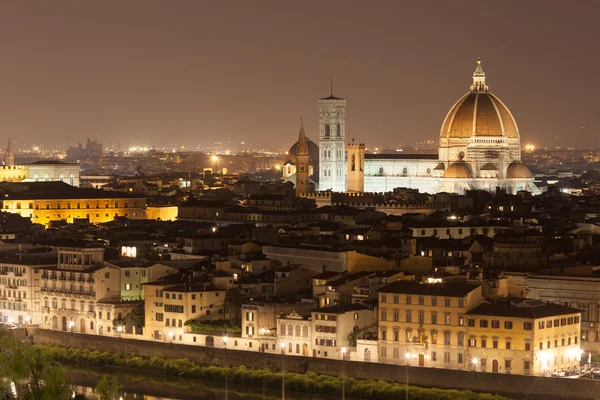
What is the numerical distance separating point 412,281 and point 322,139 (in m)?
54.7

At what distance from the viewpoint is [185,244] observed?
55781 millimetres

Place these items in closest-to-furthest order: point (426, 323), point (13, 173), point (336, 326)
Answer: point (426, 323) → point (336, 326) → point (13, 173)

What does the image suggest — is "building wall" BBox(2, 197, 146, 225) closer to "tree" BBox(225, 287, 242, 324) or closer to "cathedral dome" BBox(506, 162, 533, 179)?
"cathedral dome" BBox(506, 162, 533, 179)

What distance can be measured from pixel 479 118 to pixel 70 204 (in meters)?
23.8

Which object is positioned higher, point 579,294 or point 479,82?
point 479,82

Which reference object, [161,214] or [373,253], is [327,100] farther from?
[373,253]

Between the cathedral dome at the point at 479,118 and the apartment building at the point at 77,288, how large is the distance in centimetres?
4612

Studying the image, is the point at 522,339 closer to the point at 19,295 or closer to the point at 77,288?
the point at 77,288

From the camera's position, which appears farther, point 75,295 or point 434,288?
point 75,295

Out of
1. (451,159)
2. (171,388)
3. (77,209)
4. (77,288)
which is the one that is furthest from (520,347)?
(451,159)

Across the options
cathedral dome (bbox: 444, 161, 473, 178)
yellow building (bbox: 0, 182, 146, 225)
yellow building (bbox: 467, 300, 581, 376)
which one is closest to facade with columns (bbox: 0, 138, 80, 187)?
yellow building (bbox: 0, 182, 146, 225)

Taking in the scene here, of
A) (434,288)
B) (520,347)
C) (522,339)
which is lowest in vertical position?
(520,347)

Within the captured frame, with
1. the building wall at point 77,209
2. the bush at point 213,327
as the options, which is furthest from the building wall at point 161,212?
the bush at point 213,327

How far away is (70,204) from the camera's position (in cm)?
8125
